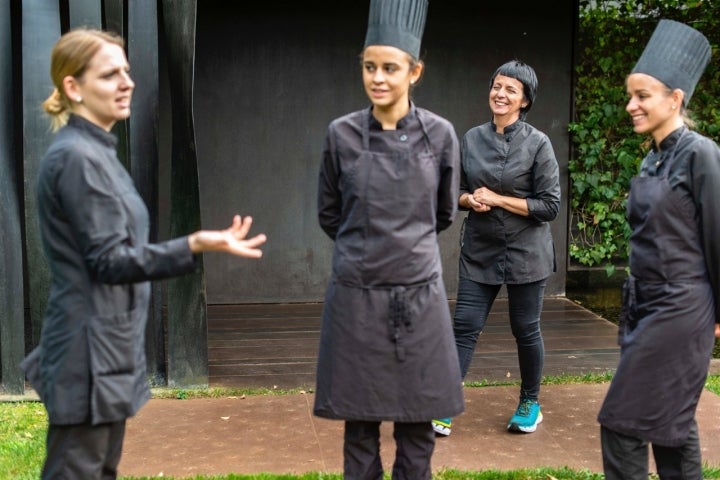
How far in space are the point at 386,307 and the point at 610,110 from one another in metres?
5.49

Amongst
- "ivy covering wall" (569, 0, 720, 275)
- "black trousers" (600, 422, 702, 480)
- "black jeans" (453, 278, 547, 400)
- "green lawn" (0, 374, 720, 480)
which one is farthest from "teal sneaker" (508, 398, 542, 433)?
"ivy covering wall" (569, 0, 720, 275)

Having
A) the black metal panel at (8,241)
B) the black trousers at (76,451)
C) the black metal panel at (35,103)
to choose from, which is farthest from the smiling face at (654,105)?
the black metal panel at (8,241)

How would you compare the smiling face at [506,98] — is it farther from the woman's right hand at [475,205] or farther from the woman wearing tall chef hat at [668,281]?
the woman wearing tall chef hat at [668,281]

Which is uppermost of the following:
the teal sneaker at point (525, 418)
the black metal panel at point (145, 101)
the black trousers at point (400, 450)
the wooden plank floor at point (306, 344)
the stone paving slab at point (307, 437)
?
the black metal panel at point (145, 101)

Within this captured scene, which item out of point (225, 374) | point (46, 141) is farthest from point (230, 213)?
point (46, 141)

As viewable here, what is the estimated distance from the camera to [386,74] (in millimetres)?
3285

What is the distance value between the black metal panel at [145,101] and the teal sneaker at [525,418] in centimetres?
211

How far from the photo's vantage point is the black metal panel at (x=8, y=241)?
16.6 feet

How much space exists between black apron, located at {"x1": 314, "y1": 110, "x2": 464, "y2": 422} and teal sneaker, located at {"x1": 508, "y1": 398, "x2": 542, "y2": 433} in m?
1.43

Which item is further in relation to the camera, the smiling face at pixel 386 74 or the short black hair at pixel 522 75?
the short black hair at pixel 522 75

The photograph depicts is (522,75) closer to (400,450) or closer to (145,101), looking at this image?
(400,450)

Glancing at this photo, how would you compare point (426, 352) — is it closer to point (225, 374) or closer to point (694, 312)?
point (694, 312)

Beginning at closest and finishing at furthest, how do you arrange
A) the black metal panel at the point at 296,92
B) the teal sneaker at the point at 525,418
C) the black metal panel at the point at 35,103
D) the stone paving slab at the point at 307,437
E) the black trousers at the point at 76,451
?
the black trousers at the point at 76,451
the stone paving slab at the point at 307,437
the teal sneaker at the point at 525,418
the black metal panel at the point at 35,103
the black metal panel at the point at 296,92

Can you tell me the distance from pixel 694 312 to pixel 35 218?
3.52 meters
